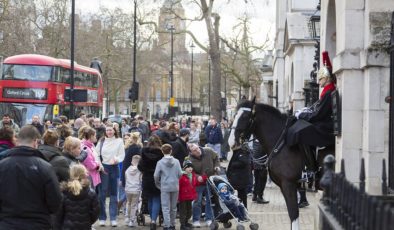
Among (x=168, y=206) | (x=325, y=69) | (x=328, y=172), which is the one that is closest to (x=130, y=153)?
(x=168, y=206)

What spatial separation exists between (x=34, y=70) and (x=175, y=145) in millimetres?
21371

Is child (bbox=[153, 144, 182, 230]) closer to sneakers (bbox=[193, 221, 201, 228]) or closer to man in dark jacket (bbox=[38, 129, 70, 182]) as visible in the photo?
sneakers (bbox=[193, 221, 201, 228])

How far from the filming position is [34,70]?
3606 centimetres

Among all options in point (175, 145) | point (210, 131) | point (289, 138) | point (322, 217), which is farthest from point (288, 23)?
point (322, 217)

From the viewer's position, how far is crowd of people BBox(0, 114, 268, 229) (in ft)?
23.9

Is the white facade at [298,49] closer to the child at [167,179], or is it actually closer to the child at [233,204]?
the child at [233,204]

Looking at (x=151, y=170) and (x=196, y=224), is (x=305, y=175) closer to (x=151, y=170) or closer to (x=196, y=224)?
(x=151, y=170)

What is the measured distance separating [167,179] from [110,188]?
1.90 meters

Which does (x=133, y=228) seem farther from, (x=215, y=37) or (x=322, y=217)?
(x=215, y=37)

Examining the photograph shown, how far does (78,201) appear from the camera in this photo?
954 cm

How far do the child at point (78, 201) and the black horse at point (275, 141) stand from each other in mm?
2788

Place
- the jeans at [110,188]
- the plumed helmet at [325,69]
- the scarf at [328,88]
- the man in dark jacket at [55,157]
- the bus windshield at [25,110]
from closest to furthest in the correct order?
the man in dark jacket at [55,157], the scarf at [328,88], the plumed helmet at [325,69], the jeans at [110,188], the bus windshield at [25,110]

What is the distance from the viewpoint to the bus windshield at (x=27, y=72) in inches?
1399

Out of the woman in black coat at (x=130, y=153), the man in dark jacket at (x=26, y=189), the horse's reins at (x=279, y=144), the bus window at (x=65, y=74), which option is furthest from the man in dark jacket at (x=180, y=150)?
the bus window at (x=65, y=74)
